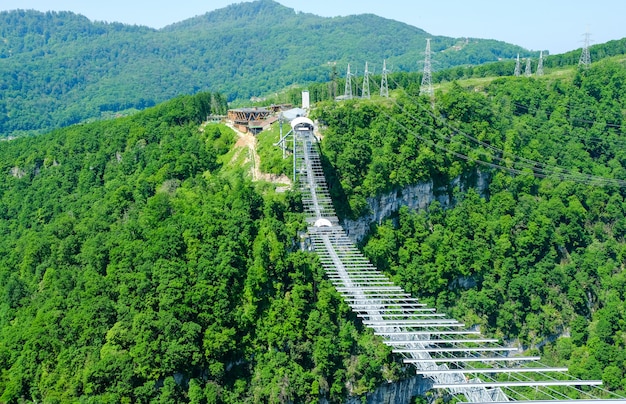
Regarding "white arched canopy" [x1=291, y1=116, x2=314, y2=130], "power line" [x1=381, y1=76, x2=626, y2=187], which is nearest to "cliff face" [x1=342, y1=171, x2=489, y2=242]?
"power line" [x1=381, y1=76, x2=626, y2=187]

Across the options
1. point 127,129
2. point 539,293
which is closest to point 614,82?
point 539,293

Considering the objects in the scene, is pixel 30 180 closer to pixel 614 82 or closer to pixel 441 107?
pixel 441 107

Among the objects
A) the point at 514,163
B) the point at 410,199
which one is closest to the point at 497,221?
the point at 514,163

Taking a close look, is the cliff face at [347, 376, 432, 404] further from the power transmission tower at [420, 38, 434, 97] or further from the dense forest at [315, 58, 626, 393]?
the power transmission tower at [420, 38, 434, 97]

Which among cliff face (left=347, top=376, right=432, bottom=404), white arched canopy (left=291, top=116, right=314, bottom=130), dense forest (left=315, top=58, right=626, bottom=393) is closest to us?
cliff face (left=347, top=376, right=432, bottom=404)

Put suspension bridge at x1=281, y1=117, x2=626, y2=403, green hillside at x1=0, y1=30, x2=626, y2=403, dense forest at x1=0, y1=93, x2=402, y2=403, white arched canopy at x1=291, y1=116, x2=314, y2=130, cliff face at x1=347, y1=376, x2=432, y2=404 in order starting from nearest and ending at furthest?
suspension bridge at x1=281, y1=117, x2=626, y2=403 < dense forest at x1=0, y1=93, x2=402, y2=403 < green hillside at x1=0, y1=30, x2=626, y2=403 < cliff face at x1=347, y1=376, x2=432, y2=404 < white arched canopy at x1=291, y1=116, x2=314, y2=130

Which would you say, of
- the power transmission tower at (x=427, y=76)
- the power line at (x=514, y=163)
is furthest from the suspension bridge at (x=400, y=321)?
the power transmission tower at (x=427, y=76)

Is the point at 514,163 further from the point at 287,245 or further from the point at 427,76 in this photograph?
the point at 287,245

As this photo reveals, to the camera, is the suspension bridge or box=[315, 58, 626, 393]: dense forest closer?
the suspension bridge
